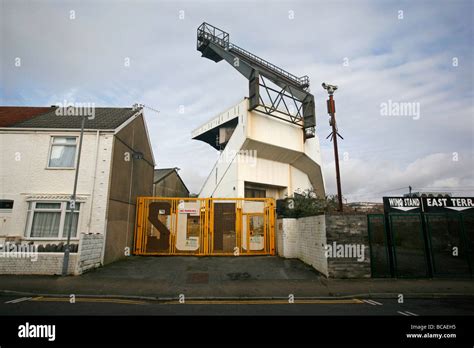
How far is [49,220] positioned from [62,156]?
320cm

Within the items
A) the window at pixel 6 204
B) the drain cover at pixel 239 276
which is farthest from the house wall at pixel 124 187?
the drain cover at pixel 239 276

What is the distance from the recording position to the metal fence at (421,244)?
432 inches

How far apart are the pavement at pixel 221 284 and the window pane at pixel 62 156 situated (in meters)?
5.37

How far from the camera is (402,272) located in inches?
431

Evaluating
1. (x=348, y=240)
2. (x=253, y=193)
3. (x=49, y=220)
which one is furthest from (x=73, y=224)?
(x=253, y=193)

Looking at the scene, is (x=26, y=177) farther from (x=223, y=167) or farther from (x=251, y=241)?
(x=223, y=167)

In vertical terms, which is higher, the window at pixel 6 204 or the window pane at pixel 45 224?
the window at pixel 6 204

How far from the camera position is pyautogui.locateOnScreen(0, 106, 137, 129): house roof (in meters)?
14.1

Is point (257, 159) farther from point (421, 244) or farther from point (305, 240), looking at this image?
point (421, 244)

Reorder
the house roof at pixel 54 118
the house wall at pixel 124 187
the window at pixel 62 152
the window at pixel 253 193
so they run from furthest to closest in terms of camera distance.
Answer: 1. the window at pixel 253 193
2. the house roof at pixel 54 118
3. the house wall at pixel 124 187
4. the window at pixel 62 152

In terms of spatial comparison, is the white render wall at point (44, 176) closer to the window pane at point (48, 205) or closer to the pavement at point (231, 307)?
the window pane at point (48, 205)

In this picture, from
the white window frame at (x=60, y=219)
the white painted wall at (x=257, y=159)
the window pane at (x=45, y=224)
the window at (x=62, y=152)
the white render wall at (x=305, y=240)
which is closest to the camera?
the white render wall at (x=305, y=240)

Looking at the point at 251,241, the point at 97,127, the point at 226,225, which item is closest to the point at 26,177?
the point at 97,127
